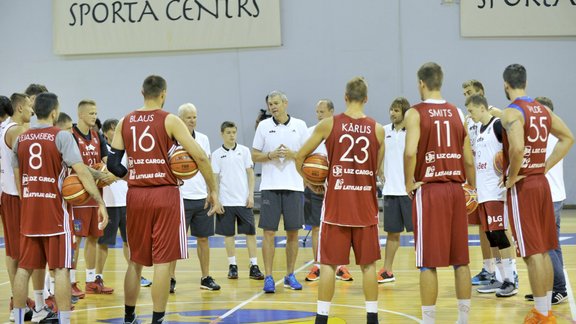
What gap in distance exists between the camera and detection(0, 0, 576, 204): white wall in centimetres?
1672

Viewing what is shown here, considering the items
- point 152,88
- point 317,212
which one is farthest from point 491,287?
point 152,88

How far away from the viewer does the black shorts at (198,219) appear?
8945 mm

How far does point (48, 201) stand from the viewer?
6.41 metres

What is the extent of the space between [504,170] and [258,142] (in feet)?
9.99

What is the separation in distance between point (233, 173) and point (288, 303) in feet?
7.94

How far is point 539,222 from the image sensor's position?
6574mm

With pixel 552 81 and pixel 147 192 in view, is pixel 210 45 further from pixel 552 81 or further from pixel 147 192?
pixel 147 192

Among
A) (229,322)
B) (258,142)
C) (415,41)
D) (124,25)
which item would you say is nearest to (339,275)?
(258,142)

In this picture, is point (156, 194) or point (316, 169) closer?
point (156, 194)

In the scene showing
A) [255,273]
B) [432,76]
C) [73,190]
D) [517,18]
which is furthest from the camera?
[517,18]

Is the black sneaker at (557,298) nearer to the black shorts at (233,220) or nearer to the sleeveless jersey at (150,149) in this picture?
the black shorts at (233,220)

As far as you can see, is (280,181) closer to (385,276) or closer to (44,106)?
(385,276)

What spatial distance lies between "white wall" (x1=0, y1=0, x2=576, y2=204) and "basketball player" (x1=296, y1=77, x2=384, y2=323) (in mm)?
10759

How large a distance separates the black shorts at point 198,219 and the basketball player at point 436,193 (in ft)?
11.4
